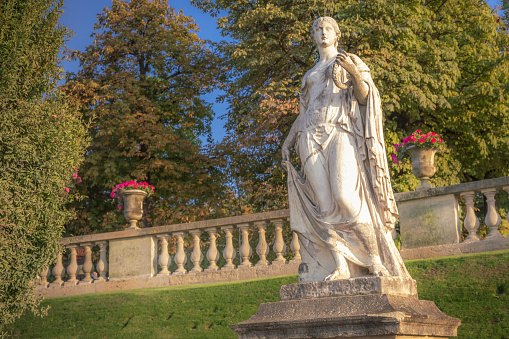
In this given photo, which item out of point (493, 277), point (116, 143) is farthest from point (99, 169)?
point (493, 277)

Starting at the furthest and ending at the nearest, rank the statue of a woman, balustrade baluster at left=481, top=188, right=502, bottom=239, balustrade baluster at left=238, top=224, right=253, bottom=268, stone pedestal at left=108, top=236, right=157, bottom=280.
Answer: stone pedestal at left=108, top=236, right=157, bottom=280 < balustrade baluster at left=238, top=224, right=253, bottom=268 < balustrade baluster at left=481, top=188, right=502, bottom=239 < the statue of a woman

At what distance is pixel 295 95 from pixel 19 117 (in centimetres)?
667

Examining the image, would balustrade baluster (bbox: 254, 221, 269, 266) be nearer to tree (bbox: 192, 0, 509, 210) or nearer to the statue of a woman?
the statue of a woman

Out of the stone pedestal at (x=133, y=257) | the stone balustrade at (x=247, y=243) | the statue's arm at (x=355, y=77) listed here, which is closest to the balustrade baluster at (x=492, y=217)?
the stone balustrade at (x=247, y=243)

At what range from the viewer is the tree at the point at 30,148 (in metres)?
9.13

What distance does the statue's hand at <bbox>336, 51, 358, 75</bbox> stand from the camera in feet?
17.2

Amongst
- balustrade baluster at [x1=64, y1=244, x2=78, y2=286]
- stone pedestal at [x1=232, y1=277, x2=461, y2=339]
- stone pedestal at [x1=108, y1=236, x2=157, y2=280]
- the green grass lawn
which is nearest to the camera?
stone pedestal at [x1=232, y1=277, x2=461, y2=339]

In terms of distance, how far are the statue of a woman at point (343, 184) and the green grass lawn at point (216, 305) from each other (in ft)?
7.32

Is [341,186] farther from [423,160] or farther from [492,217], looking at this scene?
[423,160]

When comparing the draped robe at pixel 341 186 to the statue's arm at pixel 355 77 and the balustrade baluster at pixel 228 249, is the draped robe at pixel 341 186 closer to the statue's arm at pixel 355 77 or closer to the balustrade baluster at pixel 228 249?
the statue's arm at pixel 355 77

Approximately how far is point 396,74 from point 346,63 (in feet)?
30.1

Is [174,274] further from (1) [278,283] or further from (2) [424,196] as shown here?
(2) [424,196]

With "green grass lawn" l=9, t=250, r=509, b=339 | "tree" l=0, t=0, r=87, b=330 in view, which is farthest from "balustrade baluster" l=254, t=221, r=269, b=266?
"tree" l=0, t=0, r=87, b=330

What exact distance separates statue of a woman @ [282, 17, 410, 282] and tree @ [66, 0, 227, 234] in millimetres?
10858
